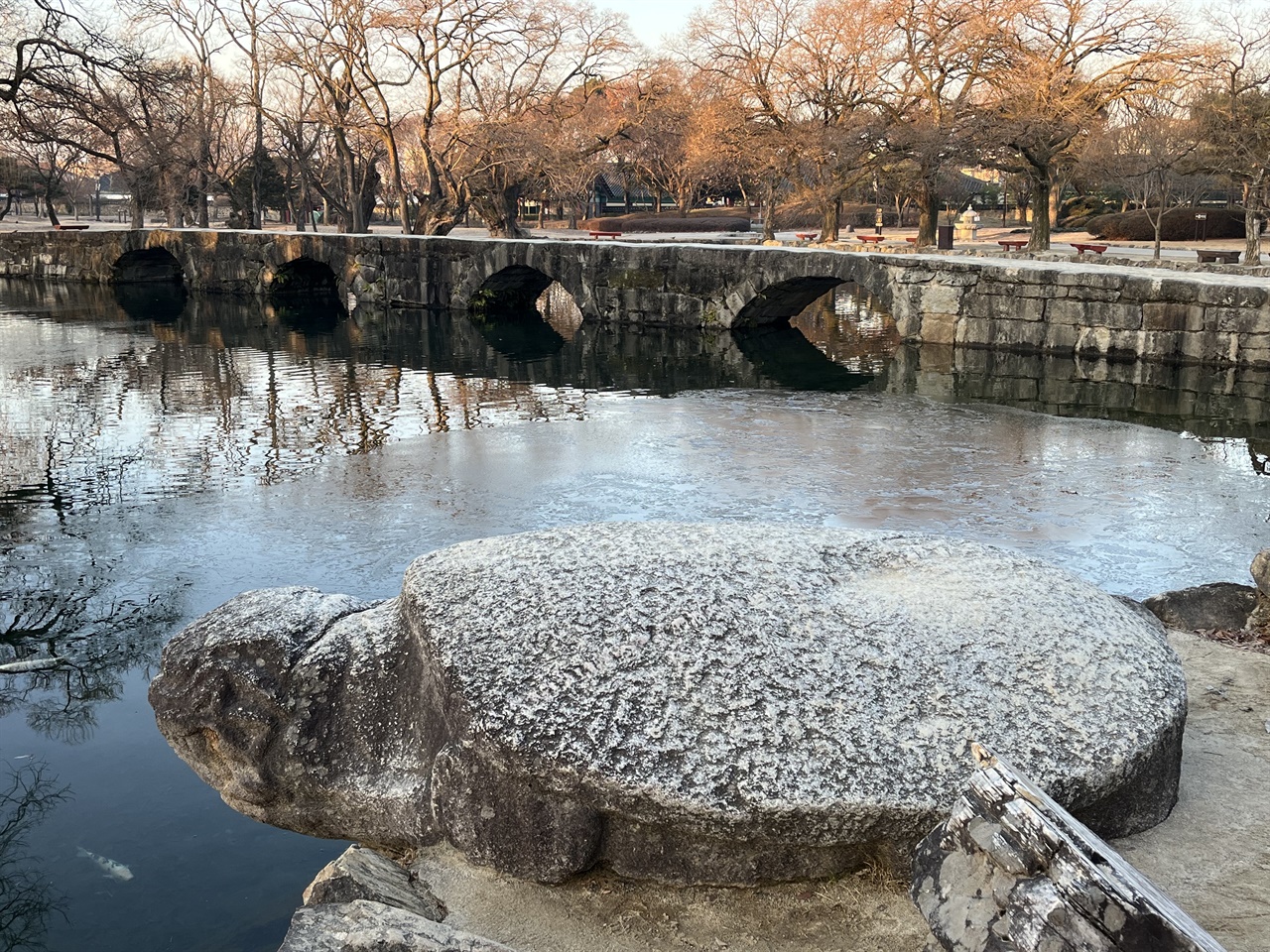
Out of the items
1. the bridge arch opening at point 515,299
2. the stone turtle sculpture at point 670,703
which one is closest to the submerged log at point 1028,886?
the stone turtle sculpture at point 670,703

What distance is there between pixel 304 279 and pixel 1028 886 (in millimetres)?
31162

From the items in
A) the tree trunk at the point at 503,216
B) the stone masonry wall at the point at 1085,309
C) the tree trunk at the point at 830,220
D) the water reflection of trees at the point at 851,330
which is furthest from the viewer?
the tree trunk at the point at 503,216

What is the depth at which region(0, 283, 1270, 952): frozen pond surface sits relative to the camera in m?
4.94

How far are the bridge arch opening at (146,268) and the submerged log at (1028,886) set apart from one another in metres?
34.2

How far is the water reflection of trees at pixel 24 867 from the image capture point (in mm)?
4348

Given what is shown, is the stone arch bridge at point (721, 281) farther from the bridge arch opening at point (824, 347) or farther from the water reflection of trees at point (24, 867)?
the water reflection of trees at point (24, 867)

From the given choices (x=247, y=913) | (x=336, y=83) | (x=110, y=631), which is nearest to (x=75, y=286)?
(x=336, y=83)

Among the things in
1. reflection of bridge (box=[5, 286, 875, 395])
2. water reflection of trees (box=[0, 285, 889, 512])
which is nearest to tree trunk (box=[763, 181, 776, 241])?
reflection of bridge (box=[5, 286, 875, 395])

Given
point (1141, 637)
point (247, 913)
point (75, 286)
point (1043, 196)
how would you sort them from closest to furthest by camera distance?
point (247, 913) → point (1141, 637) → point (1043, 196) → point (75, 286)

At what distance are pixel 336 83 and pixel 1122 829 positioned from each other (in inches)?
1360

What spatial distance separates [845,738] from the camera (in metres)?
3.83

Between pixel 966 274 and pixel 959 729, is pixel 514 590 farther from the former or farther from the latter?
pixel 966 274

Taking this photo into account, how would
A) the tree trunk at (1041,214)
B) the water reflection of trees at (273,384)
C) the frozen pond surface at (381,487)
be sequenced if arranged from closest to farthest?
1. the frozen pond surface at (381,487)
2. the water reflection of trees at (273,384)
3. the tree trunk at (1041,214)

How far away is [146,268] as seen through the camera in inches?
1375
